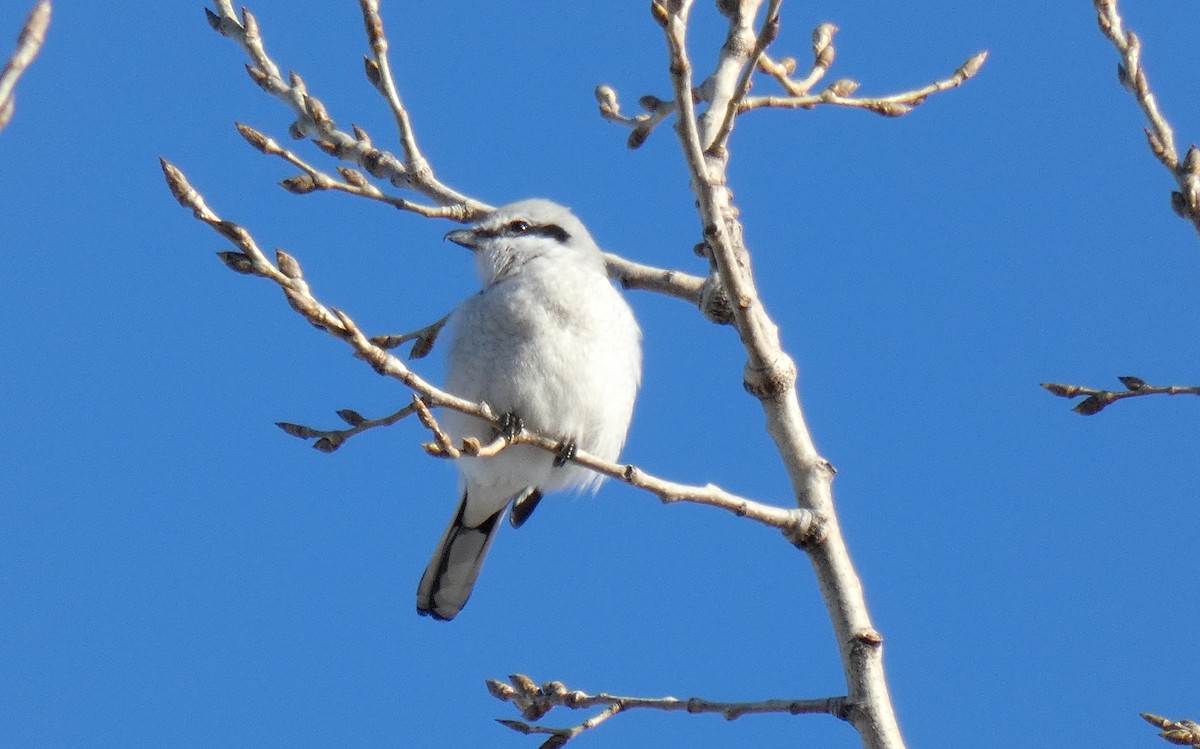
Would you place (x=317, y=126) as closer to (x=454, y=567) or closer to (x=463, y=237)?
(x=463, y=237)

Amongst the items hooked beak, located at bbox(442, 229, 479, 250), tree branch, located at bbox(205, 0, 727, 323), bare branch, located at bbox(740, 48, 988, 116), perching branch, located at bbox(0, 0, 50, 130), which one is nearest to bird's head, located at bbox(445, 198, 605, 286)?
hooked beak, located at bbox(442, 229, 479, 250)

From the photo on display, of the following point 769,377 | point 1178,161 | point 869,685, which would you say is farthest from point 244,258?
point 1178,161

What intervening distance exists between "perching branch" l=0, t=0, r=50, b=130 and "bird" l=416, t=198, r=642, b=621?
2.75 meters

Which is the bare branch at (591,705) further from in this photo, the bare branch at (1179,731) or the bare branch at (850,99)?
the bare branch at (850,99)

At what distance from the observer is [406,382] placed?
9.29 feet

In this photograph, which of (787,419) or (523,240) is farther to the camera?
(523,240)

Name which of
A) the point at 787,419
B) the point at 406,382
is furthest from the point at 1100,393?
the point at 406,382

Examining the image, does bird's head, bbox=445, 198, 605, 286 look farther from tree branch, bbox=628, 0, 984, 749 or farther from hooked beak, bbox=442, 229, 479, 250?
tree branch, bbox=628, 0, 984, 749

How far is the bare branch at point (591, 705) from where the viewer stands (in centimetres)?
291

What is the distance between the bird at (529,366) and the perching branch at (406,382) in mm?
1172

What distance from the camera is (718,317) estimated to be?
12.0 feet

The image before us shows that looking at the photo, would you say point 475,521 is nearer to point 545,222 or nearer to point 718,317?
point 545,222

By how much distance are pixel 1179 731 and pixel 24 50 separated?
2334 mm

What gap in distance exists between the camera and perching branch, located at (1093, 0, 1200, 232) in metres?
2.45
